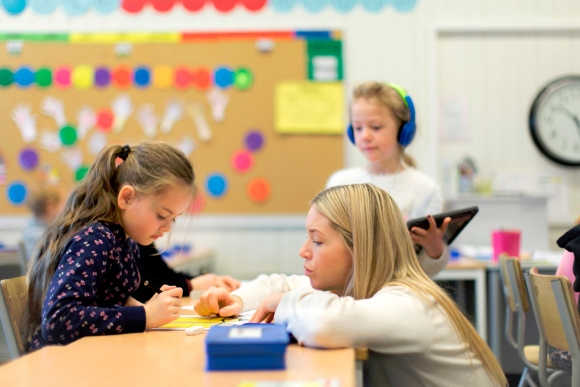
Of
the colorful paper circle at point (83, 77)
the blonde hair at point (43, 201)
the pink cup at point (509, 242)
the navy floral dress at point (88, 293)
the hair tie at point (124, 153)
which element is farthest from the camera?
the colorful paper circle at point (83, 77)

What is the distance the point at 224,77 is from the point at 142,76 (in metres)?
0.57

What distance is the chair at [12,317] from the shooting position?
1544 mm

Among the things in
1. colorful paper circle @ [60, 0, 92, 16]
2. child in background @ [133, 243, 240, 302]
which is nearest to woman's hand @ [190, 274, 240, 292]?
child in background @ [133, 243, 240, 302]

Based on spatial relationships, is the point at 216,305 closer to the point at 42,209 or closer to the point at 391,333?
the point at 391,333

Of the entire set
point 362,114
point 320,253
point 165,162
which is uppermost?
point 362,114

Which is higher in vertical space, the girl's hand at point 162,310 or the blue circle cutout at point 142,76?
the blue circle cutout at point 142,76

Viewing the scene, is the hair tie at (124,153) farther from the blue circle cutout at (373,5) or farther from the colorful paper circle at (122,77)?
the blue circle cutout at (373,5)

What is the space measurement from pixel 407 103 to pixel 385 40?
2.15 m

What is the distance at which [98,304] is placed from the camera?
152cm

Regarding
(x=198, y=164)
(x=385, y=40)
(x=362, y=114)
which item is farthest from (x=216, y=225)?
(x=362, y=114)

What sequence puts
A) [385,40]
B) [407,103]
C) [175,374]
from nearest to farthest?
[175,374] → [407,103] → [385,40]

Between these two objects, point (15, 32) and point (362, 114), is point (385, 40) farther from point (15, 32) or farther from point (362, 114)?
point (15, 32)

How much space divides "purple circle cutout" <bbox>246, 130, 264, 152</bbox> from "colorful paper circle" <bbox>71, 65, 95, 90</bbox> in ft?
3.78

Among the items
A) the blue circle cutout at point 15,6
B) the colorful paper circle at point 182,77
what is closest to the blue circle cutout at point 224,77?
the colorful paper circle at point 182,77
